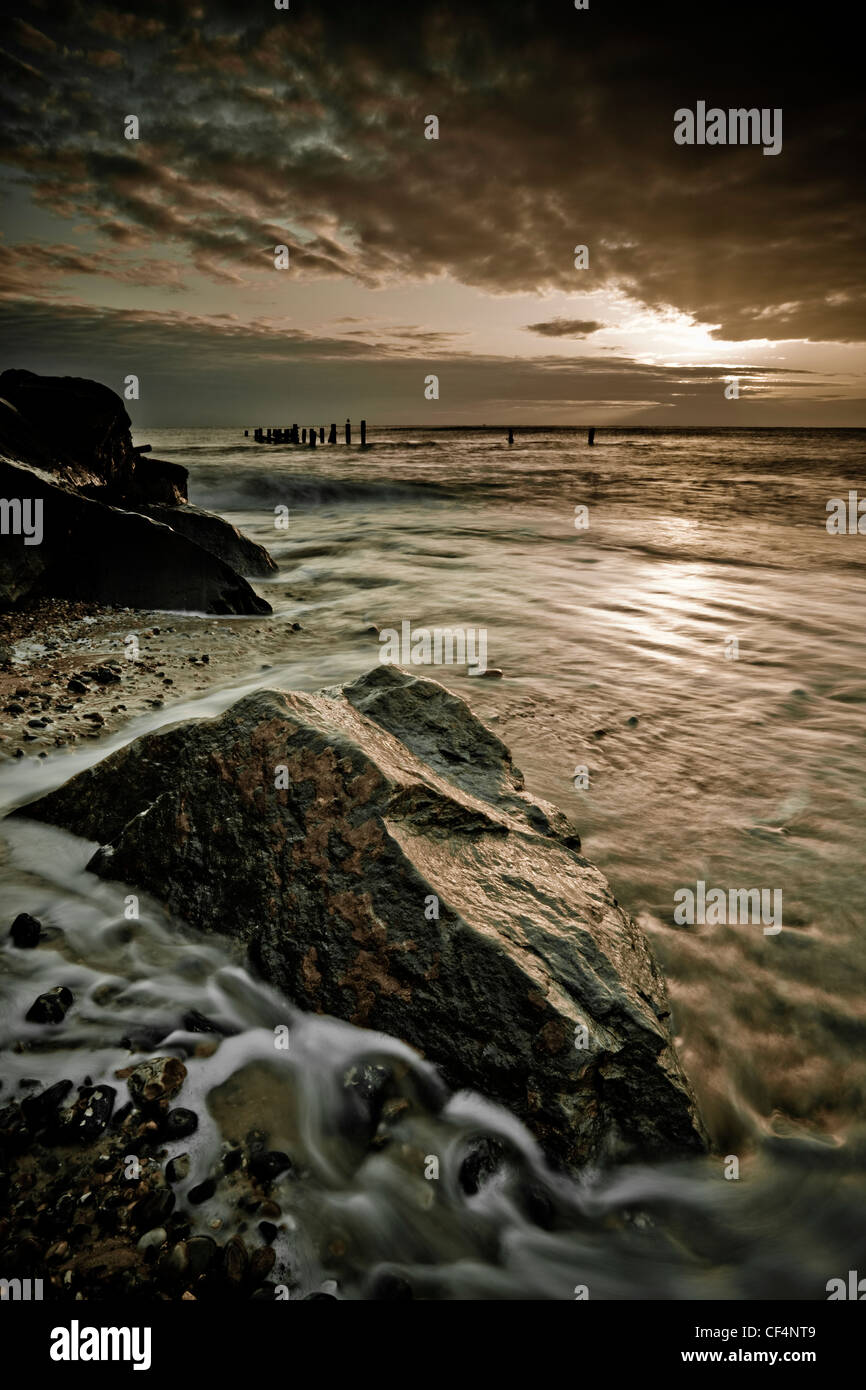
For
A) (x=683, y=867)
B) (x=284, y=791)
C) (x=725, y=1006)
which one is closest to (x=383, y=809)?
(x=284, y=791)

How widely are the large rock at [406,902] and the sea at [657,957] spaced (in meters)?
0.14

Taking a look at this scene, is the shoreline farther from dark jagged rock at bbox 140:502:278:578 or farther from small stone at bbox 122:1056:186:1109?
small stone at bbox 122:1056:186:1109

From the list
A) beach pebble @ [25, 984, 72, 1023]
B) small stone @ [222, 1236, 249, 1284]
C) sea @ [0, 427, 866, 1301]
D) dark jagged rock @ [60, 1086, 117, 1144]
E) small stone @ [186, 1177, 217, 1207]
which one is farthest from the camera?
beach pebble @ [25, 984, 72, 1023]

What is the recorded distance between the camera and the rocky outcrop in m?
6.99

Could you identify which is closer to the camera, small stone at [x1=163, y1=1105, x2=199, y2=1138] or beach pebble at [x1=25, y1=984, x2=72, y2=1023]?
small stone at [x1=163, y1=1105, x2=199, y2=1138]

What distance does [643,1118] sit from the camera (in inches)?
93.0

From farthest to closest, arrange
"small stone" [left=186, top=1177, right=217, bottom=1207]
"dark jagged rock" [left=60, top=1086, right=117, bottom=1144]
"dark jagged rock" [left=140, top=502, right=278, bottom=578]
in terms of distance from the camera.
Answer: "dark jagged rock" [left=140, top=502, right=278, bottom=578], "dark jagged rock" [left=60, top=1086, right=117, bottom=1144], "small stone" [left=186, top=1177, right=217, bottom=1207]

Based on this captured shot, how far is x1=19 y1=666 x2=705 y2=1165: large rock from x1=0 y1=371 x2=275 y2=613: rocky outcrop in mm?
4824

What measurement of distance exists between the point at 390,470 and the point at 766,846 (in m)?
34.7

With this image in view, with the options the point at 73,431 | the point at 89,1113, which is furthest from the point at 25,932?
the point at 73,431

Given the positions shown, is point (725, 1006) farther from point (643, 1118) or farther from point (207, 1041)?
point (207, 1041)

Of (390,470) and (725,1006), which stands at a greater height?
(390,470)

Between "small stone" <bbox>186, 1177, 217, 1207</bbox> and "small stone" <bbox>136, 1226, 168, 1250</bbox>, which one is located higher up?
"small stone" <bbox>186, 1177, 217, 1207</bbox>

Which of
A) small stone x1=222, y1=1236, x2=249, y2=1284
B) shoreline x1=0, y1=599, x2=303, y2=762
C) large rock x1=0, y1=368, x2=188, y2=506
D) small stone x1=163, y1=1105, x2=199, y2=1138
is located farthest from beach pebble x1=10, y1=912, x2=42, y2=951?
large rock x1=0, y1=368, x2=188, y2=506
